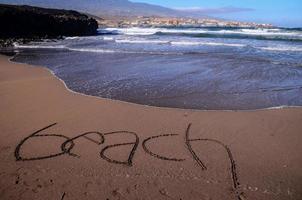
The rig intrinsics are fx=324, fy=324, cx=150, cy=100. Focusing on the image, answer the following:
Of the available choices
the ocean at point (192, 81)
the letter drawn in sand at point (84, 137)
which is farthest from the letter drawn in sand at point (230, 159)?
the ocean at point (192, 81)

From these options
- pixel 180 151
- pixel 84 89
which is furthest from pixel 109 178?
pixel 84 89

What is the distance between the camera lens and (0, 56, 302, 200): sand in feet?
13.8

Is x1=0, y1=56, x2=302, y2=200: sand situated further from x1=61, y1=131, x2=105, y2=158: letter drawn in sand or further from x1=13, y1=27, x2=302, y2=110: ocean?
x1=13, y1=27, x2=302, y2=110: ocean

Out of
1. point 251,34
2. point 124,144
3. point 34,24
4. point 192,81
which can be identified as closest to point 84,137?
point 124,144

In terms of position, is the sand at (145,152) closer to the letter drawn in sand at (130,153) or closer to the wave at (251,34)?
the letter drawn in sand at (130,153)

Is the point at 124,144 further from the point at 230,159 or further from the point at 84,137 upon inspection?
the point at 230,159

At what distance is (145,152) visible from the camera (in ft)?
17.0

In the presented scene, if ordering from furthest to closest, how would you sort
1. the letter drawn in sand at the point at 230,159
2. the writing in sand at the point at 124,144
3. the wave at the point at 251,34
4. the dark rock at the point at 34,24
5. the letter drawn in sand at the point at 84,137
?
the dark rock at the point at 34,24 → the wave at the point at 251,34 → the letter drawn in sand at the point at 84,137 → the writing in sand at the point at 124,144 → the letter drawn in sand at the point at 230,159

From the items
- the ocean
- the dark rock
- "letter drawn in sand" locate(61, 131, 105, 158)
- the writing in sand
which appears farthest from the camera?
the dark rock

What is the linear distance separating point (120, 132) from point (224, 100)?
346 centimetres

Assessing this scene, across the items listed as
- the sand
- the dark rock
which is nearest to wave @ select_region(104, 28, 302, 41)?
the dark rock

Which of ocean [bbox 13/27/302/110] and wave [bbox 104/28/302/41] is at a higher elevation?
wave [bbox 104/28/302/41]

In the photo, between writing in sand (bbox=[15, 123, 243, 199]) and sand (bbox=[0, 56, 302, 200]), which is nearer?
sand (bbox=[0, 56, 302, 200])

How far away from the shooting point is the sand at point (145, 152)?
419cm
